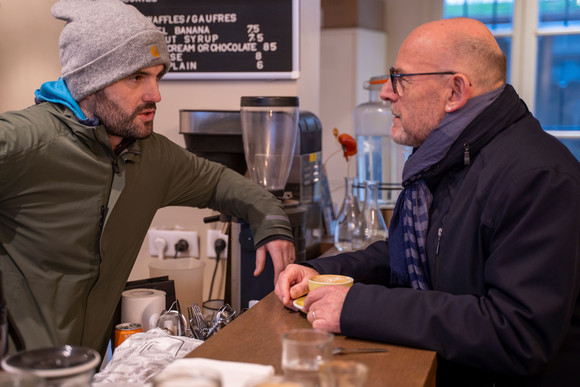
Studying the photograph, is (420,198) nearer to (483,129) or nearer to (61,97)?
(483,129)

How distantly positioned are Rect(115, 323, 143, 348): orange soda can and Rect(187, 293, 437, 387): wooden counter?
653mm

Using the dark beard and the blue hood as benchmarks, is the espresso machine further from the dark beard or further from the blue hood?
the blue hood

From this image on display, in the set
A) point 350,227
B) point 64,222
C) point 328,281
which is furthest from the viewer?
point 350,227

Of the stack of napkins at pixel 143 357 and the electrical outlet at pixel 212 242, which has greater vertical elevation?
the stack of napkins at pixel 143 357

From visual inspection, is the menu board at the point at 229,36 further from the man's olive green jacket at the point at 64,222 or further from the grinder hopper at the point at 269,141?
the man's olive green jacket at the point at 64,222

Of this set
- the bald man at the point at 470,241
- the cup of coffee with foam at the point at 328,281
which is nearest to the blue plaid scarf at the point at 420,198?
the bald man at the point at 470,241

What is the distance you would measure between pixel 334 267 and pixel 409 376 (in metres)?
0.54

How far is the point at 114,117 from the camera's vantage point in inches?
75.2

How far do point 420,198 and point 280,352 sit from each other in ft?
1.73

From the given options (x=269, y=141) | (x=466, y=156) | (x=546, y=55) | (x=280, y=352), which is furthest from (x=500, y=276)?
(x=546, y=55)

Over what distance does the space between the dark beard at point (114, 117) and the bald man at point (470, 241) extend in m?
0.68

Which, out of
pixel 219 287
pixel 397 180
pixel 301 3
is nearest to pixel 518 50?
pixel 397 180

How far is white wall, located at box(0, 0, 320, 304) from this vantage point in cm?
278

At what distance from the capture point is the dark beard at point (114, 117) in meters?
1.91
